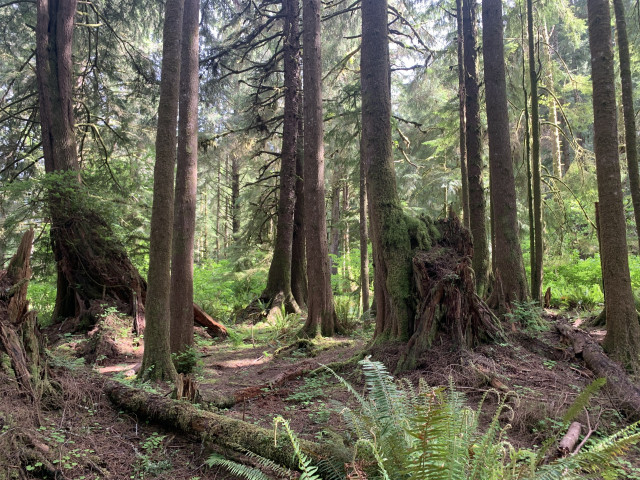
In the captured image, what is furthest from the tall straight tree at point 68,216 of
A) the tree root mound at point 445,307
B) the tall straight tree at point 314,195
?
the tree root mound at point 445,307

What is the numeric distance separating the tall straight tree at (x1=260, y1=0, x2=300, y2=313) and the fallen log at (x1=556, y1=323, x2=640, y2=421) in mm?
7892

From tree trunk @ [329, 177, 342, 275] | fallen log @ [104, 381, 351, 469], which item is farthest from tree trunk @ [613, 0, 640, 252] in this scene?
tree trunk @ [329, 177, 342, 275]

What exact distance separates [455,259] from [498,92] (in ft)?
14.4

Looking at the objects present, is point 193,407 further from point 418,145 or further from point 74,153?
point 418,145

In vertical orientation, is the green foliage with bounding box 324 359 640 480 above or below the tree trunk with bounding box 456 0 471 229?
below

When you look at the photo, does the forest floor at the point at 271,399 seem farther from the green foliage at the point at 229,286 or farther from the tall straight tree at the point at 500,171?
the green foliage at the point at 229,286

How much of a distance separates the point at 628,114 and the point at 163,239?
7.82 metres

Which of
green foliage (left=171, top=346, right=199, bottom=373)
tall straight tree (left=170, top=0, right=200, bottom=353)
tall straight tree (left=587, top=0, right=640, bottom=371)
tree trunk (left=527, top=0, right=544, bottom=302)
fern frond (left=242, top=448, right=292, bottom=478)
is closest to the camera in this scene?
fern frond (left=242, top=448, right=292, bottom=478)

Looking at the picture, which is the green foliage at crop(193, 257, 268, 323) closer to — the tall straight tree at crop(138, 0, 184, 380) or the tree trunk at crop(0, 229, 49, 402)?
the tall straight tree at crop(138, 0, 184, 380)

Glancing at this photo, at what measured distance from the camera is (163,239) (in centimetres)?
556

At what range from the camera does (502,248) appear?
8000 millimetres

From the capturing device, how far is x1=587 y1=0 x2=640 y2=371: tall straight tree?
542 cm

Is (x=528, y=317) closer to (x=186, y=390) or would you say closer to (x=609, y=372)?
(x=609, y=372)

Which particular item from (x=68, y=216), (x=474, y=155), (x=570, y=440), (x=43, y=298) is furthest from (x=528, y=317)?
(x=43, y=298)
